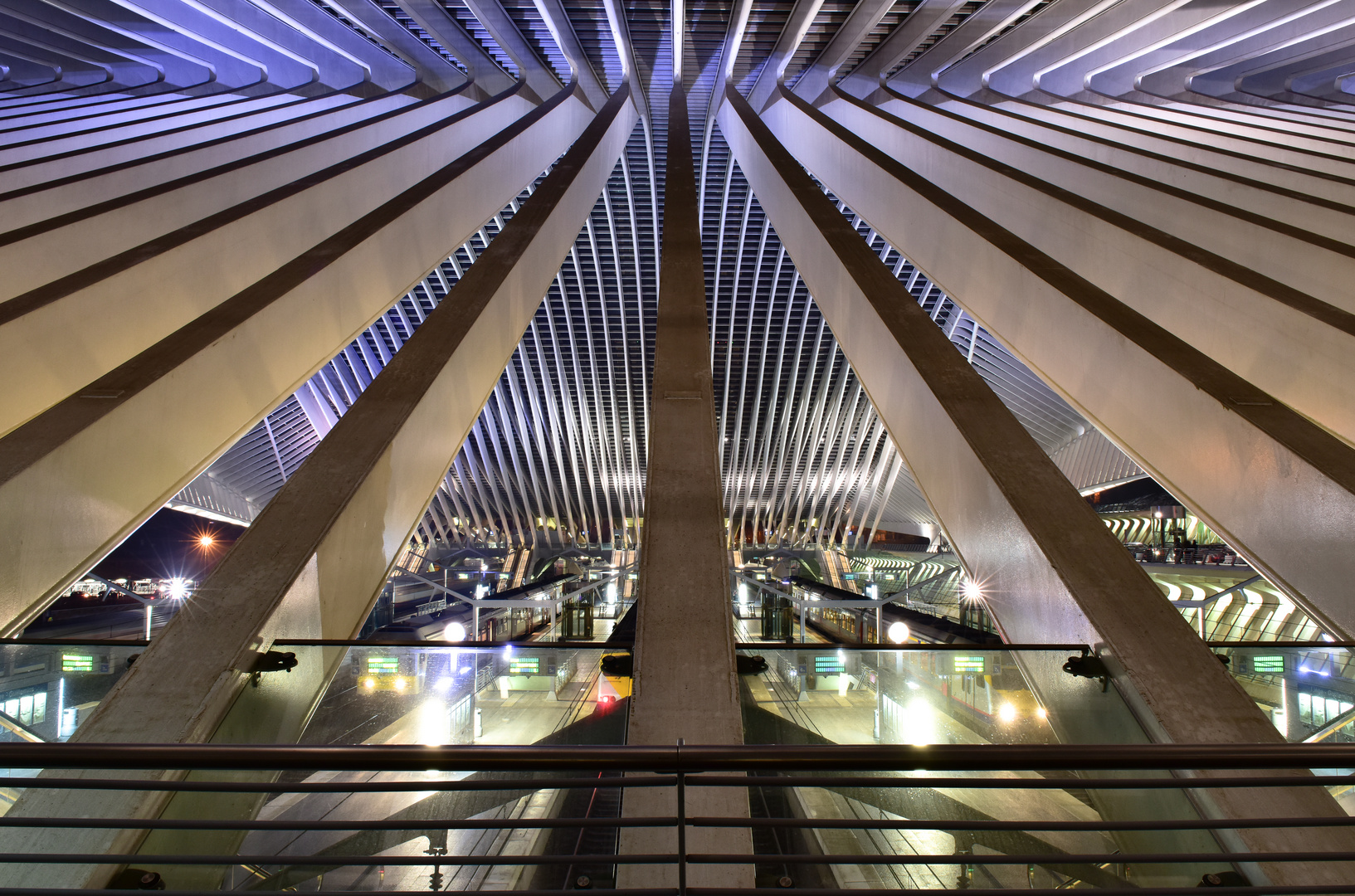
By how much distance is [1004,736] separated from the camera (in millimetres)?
2789

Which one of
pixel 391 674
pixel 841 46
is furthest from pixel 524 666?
pixel 841 46

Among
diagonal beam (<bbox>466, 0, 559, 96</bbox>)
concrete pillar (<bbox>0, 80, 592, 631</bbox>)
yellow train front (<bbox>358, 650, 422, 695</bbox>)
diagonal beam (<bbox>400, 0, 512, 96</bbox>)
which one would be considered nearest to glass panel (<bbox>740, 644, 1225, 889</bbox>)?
yellow train front (<bbox>358, 650, 422, 695</bbox>)

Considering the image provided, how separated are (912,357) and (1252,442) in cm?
199

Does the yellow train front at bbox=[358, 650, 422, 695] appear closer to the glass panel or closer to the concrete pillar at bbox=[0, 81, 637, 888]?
the concrete pillar at bbox=[0, 81, 637, 888]

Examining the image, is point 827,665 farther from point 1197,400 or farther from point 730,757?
point 1197,400

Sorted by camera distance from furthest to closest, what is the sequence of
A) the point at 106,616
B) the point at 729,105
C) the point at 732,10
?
the point at 106,616, the point at 729,105, the point at 732,10

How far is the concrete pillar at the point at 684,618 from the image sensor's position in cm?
250

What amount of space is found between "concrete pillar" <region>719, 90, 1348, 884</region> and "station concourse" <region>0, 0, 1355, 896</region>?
25mm

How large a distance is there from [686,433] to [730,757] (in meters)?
3.09

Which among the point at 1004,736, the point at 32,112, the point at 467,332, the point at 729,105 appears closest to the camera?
the point at 1004,736

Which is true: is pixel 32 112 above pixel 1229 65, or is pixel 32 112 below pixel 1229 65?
below

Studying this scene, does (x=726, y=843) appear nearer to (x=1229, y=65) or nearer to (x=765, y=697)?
(x=765, y=697)

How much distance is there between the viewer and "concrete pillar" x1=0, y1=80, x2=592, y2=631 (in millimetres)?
3227

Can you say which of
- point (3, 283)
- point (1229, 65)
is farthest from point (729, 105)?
point (3, 283)
